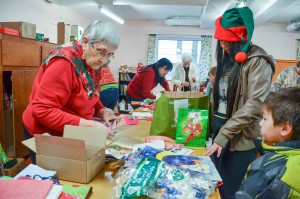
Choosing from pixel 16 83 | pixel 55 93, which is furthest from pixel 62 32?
pixel 55 93

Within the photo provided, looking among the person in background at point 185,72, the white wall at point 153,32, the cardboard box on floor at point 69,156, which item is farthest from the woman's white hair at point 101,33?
the white wall at point 153,32

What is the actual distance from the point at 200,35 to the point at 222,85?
603 cm

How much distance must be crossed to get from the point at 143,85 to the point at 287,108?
2.84 metres

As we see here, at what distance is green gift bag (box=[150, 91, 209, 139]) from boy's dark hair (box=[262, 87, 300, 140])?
536 millimetres

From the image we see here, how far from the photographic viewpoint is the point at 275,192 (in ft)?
3.00

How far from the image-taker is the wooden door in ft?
10.3

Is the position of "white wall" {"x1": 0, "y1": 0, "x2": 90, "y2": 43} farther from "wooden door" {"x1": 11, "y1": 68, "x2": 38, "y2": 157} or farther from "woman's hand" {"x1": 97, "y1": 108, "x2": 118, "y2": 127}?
"woman's hand" {"x1": 97, "y1": 108, "x2": 118, "y2": 127}

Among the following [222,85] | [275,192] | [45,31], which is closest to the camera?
[275,192]

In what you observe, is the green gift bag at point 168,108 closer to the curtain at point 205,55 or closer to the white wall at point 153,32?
the white wall at point 153,32

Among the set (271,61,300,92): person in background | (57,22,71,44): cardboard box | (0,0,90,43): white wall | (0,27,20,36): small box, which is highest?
(0,0,90,43): white wall

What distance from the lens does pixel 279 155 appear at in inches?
39.7

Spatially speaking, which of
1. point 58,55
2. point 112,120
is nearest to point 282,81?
point 112,120

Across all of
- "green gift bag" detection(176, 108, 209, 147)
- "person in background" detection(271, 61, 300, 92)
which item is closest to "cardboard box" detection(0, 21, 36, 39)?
"green gift bag" detection(176, 108, 209, 147)

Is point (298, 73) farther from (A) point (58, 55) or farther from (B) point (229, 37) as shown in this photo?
(A) point (58, 55)
